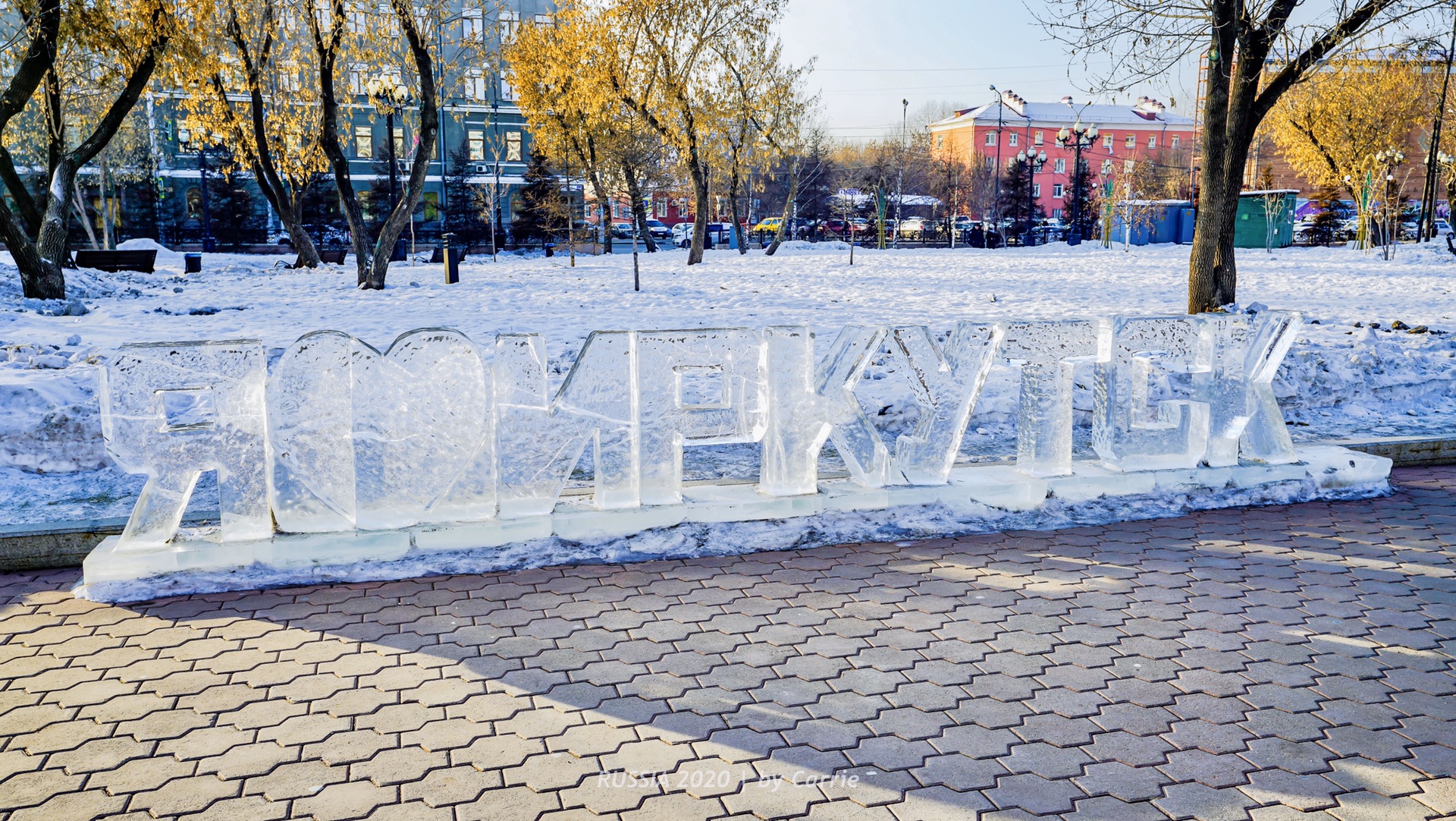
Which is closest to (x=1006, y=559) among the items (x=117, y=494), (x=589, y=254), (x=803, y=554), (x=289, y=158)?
(x=803, y=554)

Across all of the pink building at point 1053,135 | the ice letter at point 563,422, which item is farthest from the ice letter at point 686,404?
the pink building at point 1053,135

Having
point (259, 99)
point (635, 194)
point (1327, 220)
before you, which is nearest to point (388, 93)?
point (259, 99)

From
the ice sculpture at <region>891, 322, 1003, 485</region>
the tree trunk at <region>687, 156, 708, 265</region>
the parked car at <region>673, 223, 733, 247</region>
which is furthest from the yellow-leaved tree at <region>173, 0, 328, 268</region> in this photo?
the parked car at <region>673, 223, 733, 247</region>

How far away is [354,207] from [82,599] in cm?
1632

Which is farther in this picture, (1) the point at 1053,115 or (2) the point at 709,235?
(1) the point at 1053,115

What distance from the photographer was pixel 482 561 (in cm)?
535

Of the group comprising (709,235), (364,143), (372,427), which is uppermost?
(364,143)

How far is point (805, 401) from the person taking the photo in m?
5.92

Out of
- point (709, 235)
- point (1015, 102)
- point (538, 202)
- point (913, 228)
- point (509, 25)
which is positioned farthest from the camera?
point (1015, 102)

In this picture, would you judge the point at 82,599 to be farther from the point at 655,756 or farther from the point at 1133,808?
the point at 1133,808

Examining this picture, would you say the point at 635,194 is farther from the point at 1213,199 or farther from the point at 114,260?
the point at 1213,199

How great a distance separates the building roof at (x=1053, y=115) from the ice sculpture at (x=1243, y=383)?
8345 centimetres

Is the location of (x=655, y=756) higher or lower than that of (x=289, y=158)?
lower

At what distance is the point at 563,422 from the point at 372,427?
3.12 feet
